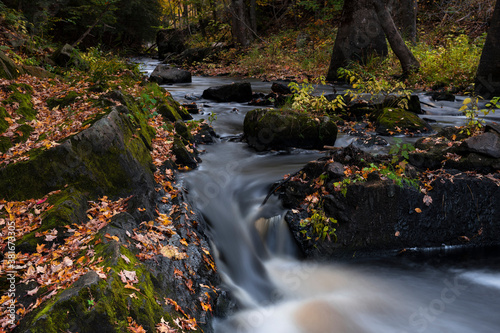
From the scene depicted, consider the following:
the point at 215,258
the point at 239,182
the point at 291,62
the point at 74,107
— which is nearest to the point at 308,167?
the point at 239,182

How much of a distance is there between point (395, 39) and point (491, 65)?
149 inches

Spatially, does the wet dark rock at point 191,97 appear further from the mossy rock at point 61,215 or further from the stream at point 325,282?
the mossy rock at point 61,215

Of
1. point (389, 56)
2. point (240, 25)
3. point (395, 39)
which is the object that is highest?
point (240, 25)

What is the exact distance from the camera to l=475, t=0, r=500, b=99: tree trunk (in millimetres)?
9883

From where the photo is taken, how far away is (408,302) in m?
4.38

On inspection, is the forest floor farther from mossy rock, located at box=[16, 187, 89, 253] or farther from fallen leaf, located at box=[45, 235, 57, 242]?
fallen leaf, located at box=[45, 235, 57, 242]

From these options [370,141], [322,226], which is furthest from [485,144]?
[322,226]

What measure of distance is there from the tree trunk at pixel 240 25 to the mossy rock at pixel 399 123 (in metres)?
15.7

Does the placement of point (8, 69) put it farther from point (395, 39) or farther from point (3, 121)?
point (395, 39)

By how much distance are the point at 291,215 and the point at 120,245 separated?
2805mm

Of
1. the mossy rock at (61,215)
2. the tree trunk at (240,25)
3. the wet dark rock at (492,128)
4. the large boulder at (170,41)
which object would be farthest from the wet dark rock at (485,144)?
the large boulder at (170,41)

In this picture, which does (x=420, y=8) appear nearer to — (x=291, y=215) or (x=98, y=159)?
(x=291, y=215)

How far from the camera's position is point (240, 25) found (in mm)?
23062

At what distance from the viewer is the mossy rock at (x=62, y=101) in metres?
6.70
